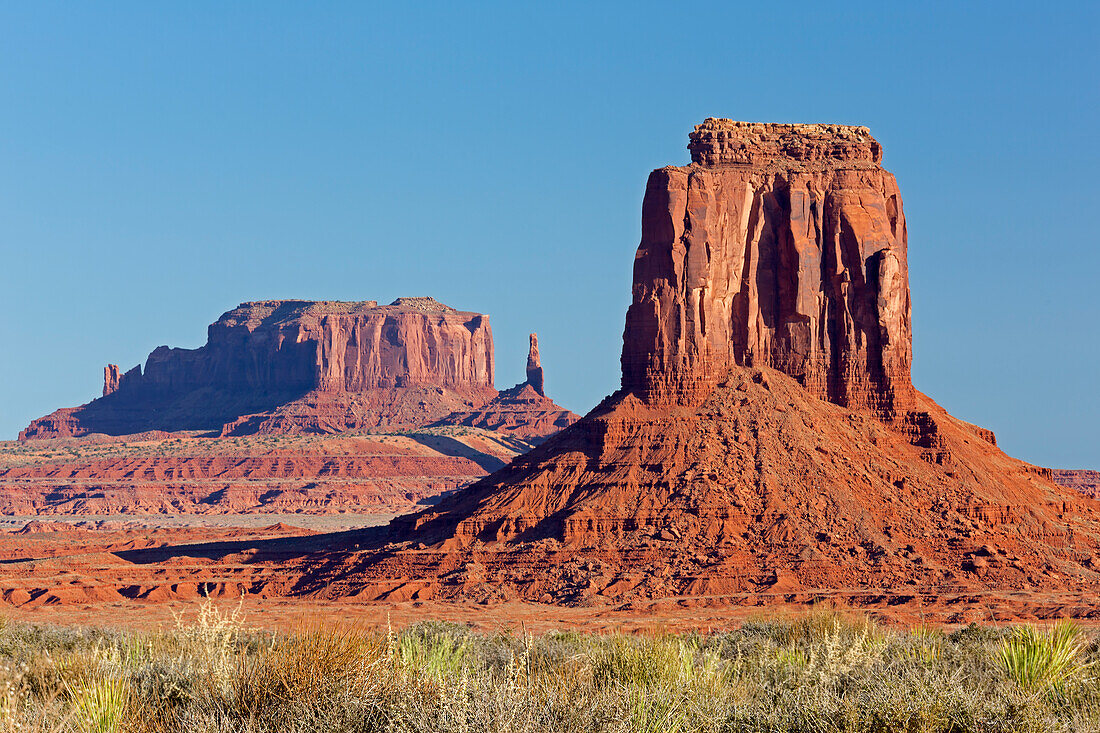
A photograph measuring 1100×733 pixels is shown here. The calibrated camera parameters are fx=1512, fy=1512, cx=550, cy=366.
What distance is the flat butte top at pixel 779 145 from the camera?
71312 mm

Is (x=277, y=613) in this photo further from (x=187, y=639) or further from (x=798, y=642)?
(x=187, y=639)

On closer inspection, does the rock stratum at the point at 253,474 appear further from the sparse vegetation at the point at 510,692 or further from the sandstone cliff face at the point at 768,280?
the sparse vegetation at the point at 510,692

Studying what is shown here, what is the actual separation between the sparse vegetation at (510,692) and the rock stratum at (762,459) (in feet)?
124

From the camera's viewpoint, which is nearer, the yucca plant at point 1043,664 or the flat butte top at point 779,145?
the yucca plant at point 1043,664

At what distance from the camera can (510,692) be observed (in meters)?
13.5

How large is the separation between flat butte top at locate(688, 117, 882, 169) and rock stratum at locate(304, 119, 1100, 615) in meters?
0.11

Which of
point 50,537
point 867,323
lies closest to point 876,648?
point 867,323

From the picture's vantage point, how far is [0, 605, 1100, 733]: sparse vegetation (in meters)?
13.4

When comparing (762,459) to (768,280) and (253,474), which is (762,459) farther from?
(253,474)

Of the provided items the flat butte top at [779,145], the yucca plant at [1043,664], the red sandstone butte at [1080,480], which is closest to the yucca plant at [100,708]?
the yucca plant at [1043,664]

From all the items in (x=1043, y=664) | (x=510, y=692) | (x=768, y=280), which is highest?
(x=768, y=280)

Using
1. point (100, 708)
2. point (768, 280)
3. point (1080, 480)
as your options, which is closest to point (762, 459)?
point (768, 280)

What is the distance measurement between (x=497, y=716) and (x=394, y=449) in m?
145

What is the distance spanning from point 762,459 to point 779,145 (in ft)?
55.3
